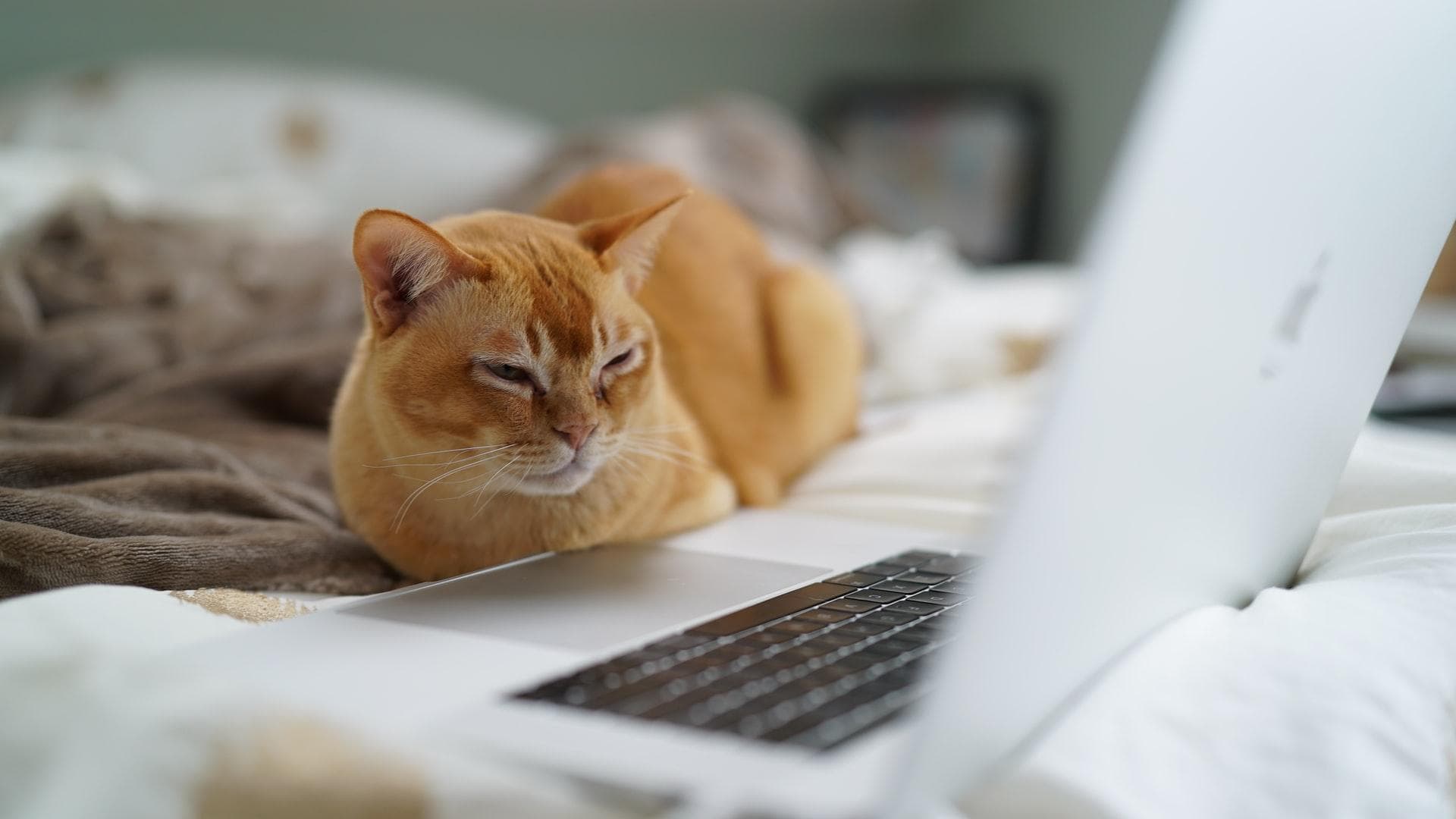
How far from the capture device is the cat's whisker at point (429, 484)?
31.1 inches

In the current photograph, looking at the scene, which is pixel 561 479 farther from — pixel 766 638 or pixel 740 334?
pixel 740 334

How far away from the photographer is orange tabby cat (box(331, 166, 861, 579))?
0.78m

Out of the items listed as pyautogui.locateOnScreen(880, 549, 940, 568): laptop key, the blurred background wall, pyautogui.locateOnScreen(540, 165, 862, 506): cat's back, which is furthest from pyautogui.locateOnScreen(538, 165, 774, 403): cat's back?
the blurred background wall

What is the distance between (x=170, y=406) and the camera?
46.9 inches

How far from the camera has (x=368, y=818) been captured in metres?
0.51

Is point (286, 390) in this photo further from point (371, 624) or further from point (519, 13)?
point (519, 13)

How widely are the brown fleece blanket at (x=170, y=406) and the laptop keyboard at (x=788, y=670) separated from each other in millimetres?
376

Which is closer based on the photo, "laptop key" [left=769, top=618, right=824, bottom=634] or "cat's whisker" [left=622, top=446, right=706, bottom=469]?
"laptop key" [left=769, top=618, right=824, bottom=634]

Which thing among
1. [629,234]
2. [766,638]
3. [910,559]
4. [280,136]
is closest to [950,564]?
[910,559]

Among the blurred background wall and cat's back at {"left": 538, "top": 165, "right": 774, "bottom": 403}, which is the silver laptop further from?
the blurred background wall

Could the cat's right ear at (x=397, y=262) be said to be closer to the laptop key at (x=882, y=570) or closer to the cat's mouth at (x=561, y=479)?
the cat's mouth at (x=561, y=479)

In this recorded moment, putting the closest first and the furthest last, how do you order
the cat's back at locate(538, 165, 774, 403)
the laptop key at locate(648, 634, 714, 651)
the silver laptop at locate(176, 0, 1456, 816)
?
the silver laptop at locate(176, 0, 1456, 816) < the laptop key at locate(648, 634, 714, 651) < the cat's back at locate(538, 165, 774, 403)

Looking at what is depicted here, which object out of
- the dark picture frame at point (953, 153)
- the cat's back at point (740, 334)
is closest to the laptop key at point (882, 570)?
the cat's back at point (740, 334)

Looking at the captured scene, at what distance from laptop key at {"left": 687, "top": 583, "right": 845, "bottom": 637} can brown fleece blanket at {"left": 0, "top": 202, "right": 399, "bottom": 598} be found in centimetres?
35
